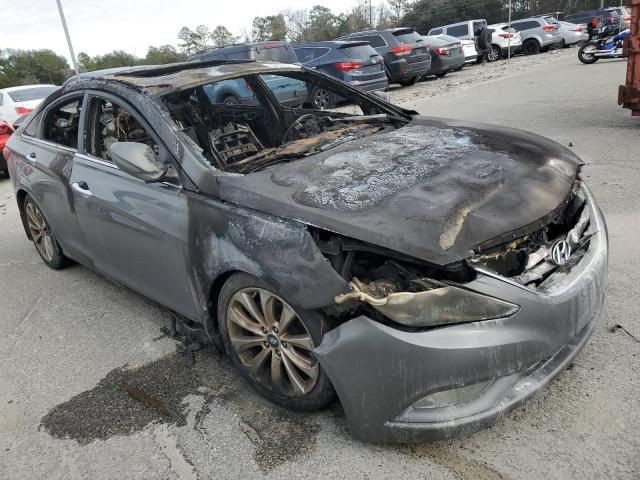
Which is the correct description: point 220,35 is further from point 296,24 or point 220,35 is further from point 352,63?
point 352,63

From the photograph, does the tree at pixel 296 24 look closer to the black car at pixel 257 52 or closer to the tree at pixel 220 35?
the tree at pixel 220 35

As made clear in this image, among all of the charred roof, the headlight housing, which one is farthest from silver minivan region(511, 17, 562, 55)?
the headlight housing

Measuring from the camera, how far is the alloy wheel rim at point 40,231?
476 cm

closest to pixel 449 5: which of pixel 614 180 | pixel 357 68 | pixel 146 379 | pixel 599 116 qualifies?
pixel 357 68

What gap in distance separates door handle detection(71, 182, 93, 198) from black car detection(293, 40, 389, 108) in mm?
9961

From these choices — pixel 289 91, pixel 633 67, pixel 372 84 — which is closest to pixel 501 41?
pixel 372 84

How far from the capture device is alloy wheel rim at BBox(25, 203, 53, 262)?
476 centimetres

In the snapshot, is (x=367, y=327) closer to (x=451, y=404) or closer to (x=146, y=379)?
(x=451, y=404)

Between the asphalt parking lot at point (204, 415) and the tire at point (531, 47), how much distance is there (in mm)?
23572

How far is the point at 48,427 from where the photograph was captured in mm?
2803

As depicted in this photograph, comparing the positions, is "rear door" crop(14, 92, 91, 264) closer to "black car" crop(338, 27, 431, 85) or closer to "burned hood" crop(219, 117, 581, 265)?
"burned hood" crop(219, 117, 581, 265)

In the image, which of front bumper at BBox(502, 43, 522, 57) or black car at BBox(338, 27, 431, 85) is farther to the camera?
front bumper at BBox(502, 43, 522, 57)

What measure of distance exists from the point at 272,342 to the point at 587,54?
18313 millimetres

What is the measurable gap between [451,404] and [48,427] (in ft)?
6.62
